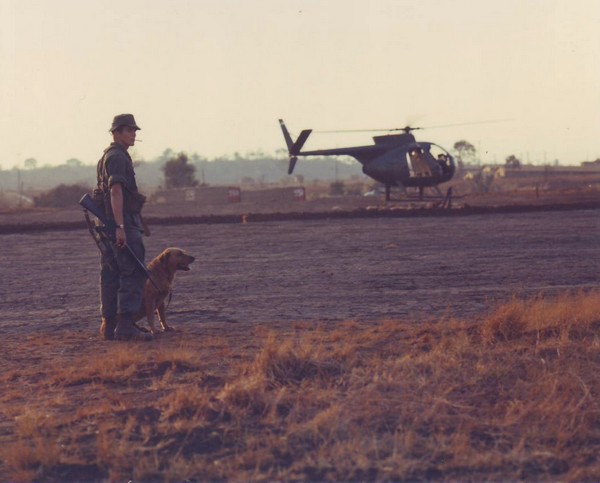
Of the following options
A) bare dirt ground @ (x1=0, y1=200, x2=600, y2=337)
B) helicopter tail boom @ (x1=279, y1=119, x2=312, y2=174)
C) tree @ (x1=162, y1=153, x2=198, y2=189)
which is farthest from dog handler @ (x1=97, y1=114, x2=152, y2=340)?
tree @ (x1=162, y1=153, x2=198, y2=189)

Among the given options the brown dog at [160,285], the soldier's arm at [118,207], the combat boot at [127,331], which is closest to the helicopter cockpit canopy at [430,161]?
the brown dog at [160,285]

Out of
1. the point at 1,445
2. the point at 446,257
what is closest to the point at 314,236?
the point at 446,257

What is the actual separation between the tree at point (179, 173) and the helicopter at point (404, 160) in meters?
59.1

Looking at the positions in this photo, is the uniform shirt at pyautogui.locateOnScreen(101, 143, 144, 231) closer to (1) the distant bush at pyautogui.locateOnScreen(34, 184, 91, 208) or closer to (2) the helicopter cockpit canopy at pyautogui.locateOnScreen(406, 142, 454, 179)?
(2) the helicopter cockpit canopy at pyautogui.locateOnScreen(406, 142, 454, 179)

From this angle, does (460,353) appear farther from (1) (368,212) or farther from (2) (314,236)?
(1) (368,212)

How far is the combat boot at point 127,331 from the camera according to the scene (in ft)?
28.3

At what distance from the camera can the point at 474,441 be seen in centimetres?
505

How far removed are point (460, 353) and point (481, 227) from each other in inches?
680

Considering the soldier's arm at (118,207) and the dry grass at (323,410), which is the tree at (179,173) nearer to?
the soldier's arm at (118,207)

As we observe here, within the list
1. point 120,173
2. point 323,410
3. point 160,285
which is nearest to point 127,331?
point 160,285

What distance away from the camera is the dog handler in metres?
8.51

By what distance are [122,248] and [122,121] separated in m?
1.26

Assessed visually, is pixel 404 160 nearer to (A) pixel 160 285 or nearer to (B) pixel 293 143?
(B) pixel 293 143

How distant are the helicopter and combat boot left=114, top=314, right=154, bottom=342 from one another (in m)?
26.1
